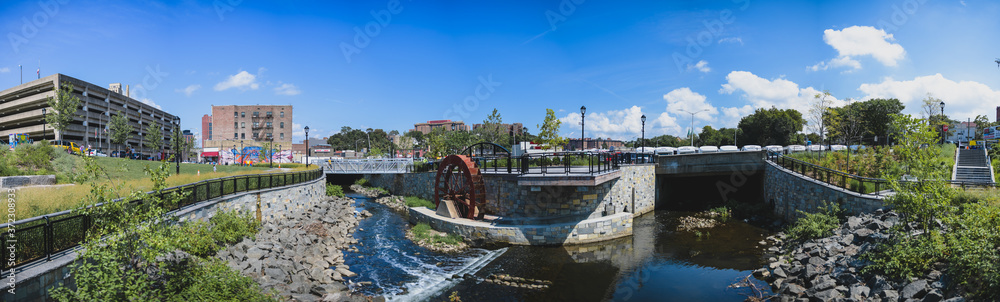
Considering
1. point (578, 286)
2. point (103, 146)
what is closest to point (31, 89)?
point (103, 146)

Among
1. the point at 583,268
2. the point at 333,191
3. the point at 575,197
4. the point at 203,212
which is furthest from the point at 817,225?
the point at 333,191

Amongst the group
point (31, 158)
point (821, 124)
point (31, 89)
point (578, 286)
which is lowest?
point (578, 286)

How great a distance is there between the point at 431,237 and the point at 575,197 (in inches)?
246

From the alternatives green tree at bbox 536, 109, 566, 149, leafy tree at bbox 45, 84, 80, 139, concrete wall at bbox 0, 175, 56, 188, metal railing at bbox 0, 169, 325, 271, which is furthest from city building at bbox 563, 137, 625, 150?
leafy tree at bbox 45, 84, 80, 139

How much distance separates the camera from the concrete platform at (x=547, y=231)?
53.2 ft

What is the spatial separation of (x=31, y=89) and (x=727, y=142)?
332ft

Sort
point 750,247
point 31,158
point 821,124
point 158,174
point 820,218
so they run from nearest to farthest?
point 158,174 → point 820,218 → point 750,247 → point 31,158 → point 821,124

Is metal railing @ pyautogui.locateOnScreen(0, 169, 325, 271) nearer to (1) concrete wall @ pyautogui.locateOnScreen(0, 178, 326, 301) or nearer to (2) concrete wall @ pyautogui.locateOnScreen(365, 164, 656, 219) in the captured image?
(1) concrete wall @ pyautogui.locateOnScreen(0, 178, 326, 301)

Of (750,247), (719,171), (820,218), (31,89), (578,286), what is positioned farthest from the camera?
(31,89)

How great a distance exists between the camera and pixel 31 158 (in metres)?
20.0

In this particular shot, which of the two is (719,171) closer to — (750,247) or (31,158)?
(750,247)

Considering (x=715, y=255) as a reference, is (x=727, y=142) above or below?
above

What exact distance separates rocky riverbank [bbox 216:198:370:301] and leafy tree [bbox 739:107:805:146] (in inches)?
2230

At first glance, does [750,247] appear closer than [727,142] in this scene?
Yes
